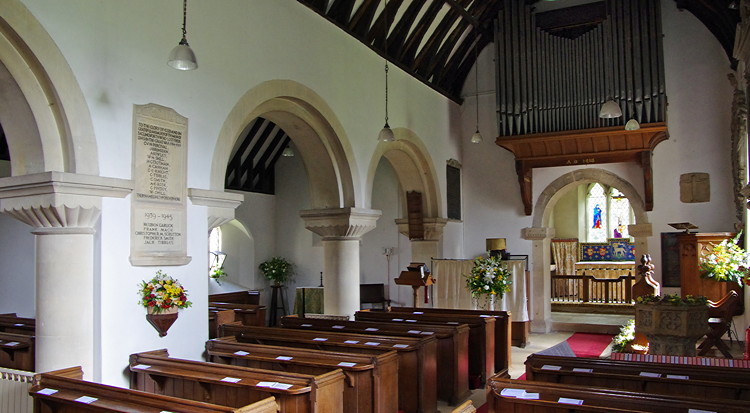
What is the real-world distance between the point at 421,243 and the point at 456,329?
4929mm

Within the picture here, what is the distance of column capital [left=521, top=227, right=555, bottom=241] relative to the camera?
12148 millimetres

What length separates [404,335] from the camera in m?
6.52

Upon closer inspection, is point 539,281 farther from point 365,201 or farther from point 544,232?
point 365,201

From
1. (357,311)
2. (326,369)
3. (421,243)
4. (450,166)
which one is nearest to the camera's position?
(326,369)

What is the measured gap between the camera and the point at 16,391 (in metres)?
4.45

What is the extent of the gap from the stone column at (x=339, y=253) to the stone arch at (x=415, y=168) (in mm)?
2164

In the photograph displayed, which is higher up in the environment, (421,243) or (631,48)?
(631,48)

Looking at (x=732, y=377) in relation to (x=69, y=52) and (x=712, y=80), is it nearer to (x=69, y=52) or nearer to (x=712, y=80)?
(x=69, y=52)

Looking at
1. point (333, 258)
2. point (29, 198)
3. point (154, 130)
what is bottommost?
point (333, 258)

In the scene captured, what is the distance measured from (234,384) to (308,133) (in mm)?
4306

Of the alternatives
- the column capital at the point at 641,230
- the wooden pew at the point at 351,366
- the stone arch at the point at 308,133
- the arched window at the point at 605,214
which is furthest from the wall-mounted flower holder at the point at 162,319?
the arched window at the point at 605,214

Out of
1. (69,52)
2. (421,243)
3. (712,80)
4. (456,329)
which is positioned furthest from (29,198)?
(712,80)

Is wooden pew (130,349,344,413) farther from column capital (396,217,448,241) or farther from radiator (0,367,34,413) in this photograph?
column capital (396,217,448,241)

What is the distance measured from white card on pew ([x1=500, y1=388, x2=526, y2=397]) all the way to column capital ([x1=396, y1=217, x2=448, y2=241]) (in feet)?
24.5
